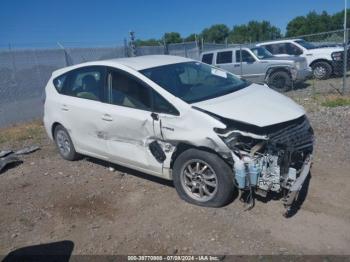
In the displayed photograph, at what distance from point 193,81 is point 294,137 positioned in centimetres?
162

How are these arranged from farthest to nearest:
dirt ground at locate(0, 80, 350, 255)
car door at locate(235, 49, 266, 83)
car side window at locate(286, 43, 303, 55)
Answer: car side window at locate(286, 43, 303, 55), car door at locate(235, 49, 266, 83), dirt ground at locate(0, 80, 350, 255)

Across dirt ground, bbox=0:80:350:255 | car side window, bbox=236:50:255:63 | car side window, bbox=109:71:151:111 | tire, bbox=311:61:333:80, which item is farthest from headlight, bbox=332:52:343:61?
car side window, bbox=109:71:151:111

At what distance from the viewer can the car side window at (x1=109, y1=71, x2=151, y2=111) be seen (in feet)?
15.5

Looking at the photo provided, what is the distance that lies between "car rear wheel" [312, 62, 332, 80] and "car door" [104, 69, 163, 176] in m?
11.7

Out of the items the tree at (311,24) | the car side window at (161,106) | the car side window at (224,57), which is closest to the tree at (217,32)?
the tree at (311,24)

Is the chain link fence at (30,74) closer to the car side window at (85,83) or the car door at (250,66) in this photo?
the car door at (250,66)

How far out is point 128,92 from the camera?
495 cm

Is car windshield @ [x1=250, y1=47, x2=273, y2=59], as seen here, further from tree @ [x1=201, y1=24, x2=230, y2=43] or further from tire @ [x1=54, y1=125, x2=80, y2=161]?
tree @ [x1=201, y1=24, x2=230, y2=43]

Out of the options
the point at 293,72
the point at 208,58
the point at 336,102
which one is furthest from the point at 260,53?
the point at 336,102

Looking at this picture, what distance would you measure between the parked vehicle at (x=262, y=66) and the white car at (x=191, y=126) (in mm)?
7756

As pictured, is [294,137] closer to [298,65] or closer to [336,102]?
[336,102]

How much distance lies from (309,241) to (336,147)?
2.76 metres

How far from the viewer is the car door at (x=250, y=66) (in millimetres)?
13086

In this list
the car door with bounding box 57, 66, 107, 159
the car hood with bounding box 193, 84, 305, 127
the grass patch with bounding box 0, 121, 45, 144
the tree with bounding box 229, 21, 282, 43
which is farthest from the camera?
the tree with bounding box 229, 21, 282, 43
